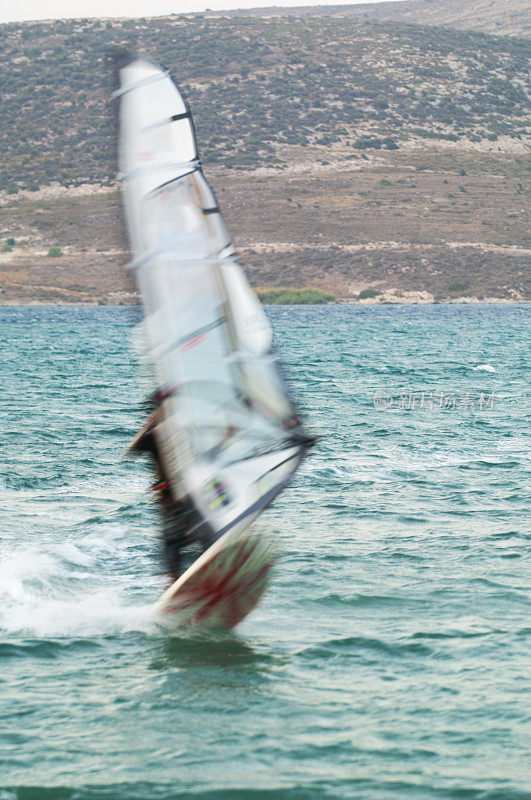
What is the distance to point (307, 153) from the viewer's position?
367 ft

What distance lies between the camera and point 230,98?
118 meters

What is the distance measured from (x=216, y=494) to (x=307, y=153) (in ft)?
354

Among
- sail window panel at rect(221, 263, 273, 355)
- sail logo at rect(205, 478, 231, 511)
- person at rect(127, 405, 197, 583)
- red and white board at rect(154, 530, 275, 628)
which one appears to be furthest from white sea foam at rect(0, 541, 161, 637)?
sail window panel at rect(221, 263, 273, 355)

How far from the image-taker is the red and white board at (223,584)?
762cm

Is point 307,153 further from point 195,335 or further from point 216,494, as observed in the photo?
point 216,494

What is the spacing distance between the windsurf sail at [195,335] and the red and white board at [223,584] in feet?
0.63

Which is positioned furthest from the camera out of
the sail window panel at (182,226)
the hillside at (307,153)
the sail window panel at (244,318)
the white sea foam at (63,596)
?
the hillside at (307,153)

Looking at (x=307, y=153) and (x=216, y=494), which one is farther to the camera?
(x=307, y=153)

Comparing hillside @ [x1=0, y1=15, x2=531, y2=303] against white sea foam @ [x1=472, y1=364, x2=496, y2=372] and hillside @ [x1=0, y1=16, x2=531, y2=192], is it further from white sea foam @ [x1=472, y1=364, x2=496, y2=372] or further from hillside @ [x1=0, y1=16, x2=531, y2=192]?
white sea foam @ [x1=472, y1=364, x2=496, y2=372]

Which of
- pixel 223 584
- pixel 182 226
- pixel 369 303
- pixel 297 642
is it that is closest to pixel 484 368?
pixel 297 642

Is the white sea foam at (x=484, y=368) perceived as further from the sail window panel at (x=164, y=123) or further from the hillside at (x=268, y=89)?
the hillside at (x=268, y=89)

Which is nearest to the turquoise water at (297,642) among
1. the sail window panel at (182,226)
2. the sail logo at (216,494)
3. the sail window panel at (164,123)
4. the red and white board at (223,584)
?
the red and white board at (223,584)

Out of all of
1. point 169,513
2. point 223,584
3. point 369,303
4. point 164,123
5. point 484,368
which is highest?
point 164,123

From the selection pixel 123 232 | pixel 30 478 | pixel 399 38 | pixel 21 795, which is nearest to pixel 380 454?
pixel 30 478
